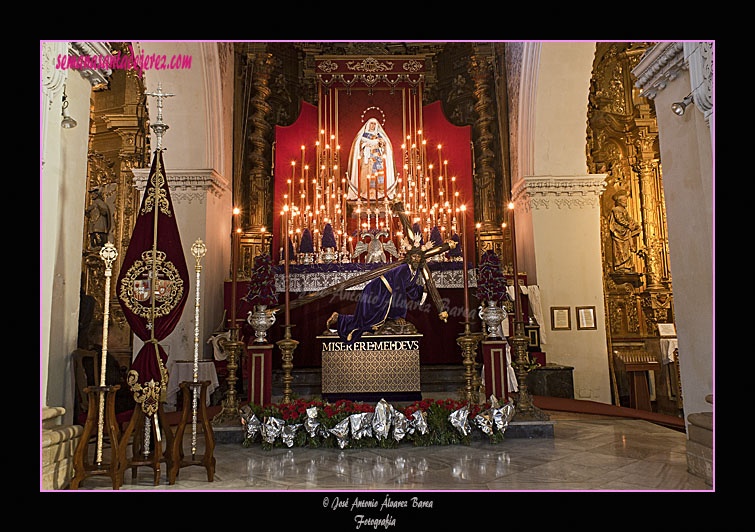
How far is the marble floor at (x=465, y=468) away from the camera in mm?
3736

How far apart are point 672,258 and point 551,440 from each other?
6.83 feet

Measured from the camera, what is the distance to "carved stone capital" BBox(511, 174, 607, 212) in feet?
32.4

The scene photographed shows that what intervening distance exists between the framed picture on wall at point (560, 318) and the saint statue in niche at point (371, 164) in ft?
14.3

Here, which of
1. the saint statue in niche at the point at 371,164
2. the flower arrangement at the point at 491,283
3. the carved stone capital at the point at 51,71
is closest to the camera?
the carved stone capital at the point at 51,71

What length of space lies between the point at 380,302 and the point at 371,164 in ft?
20.7

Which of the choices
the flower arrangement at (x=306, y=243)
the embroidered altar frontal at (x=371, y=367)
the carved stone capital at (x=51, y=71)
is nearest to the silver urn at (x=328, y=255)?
the flower arrangement at (x=306, y=243)

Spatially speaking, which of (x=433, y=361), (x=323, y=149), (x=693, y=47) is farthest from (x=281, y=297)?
(x=693, y=47)

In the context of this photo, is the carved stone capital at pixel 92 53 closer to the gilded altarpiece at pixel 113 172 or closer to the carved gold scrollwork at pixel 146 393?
the carved gold scrollwork at pixel 146 393

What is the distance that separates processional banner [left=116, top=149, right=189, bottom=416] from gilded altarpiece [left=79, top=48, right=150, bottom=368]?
24.5 ft

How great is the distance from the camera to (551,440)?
5242 mm

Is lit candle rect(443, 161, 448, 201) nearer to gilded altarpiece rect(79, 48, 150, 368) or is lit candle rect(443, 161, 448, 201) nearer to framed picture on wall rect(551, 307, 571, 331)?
framed picture on wall rect(551, 307, 571, 331)

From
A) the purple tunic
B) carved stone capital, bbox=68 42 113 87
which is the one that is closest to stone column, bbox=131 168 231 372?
the purple tunic

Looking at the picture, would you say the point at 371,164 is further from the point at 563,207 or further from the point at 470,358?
the point at 470,358

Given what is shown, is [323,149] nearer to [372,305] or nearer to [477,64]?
[477,64]
